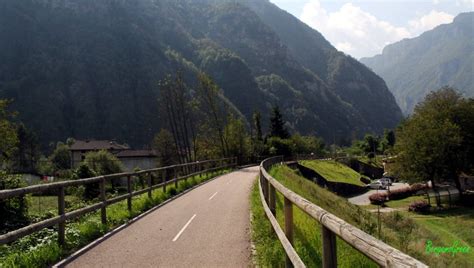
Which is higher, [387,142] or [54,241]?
[387,142]

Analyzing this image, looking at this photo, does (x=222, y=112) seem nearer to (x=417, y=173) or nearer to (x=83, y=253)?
(x=417, y=173)

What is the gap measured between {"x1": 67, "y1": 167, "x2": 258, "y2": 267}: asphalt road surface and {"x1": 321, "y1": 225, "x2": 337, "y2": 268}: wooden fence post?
4545mm

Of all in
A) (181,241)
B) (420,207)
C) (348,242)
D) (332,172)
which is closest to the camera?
(348,242)

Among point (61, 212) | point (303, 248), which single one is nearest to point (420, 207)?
point (303, 248)

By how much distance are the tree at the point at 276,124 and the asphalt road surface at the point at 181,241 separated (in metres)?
65.6

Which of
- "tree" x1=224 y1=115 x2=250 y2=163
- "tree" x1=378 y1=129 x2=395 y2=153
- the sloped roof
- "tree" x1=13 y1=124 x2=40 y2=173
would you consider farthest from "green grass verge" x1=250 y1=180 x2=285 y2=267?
"tree" x1=378 y1=129 x2=395 y2=153

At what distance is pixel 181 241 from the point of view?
10742 mm

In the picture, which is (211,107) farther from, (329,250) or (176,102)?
(329,250)

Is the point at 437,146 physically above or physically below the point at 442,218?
above

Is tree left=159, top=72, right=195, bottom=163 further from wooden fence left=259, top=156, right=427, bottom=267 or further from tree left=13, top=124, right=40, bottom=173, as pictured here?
tree left=13, top=124, right=40, bottom=173

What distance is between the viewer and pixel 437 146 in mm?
51688

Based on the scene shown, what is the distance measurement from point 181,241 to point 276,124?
72893mm

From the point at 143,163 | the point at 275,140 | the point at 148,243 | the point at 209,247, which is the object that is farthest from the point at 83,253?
the point at 143,163

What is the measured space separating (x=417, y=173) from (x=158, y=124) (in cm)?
12683
